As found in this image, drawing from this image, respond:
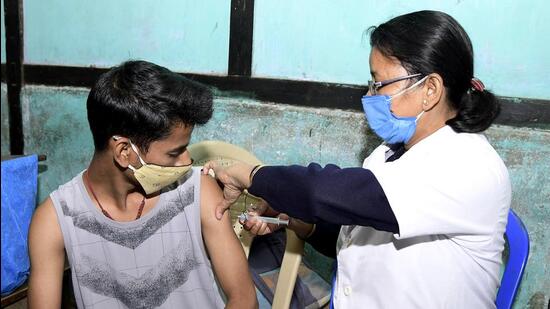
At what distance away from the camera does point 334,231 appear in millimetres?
1805

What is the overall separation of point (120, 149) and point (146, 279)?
0.47m

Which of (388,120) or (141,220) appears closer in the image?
(388,120)

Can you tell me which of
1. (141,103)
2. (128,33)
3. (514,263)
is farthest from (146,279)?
(128,33)

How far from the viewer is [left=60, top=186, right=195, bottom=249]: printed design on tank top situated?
152cm

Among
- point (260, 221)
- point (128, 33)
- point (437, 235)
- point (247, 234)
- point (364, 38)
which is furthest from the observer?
point (128, 33)

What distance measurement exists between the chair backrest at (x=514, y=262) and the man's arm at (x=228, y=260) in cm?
91

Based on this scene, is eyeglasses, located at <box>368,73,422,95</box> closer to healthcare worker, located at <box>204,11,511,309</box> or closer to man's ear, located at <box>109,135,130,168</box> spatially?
healthcare worker, located at <box>204,11,511,309</box>

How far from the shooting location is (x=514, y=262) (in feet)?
5.38

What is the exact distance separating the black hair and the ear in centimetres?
70

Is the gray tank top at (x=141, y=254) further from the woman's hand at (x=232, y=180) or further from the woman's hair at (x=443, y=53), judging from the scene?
the woman's hair at (x=443, y=53)

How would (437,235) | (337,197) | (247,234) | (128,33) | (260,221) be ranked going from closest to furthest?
(337,197) < (437,235) < (260,221) < (247,234) < (128,33)

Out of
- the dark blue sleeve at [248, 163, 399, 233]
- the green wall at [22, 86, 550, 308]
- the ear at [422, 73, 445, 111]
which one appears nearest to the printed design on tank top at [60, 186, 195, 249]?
the dark blue sleeve at [248, 163, 399, 233]

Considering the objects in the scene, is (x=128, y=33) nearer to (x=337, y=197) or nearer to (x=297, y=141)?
(x=297, y=141)

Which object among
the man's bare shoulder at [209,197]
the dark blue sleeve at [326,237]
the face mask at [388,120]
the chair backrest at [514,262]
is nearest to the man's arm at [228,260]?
the man's bare shoulder at [209,197]
